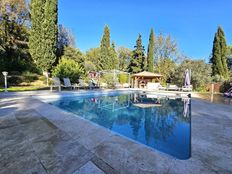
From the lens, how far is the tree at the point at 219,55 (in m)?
20.0

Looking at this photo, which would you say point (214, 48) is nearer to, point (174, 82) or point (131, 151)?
point (174, 82)

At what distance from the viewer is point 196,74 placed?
1711 centimetres

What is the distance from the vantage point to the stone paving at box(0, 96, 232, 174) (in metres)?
1.97

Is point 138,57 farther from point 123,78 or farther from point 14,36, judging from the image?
point 14,36

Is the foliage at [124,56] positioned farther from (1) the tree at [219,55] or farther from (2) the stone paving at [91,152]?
(2) the stone paving at [91,152]

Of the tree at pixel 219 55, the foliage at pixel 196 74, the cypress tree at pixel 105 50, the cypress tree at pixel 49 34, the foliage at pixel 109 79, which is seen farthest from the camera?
the cypress tree at pixel 105 50

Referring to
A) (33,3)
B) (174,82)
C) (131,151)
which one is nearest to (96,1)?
(33,3)

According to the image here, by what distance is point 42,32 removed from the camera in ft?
50.9

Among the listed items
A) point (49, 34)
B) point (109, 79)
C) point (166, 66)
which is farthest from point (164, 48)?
point (49, 34)

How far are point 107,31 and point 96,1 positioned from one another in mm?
9306

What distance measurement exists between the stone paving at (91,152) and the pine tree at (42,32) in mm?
13811

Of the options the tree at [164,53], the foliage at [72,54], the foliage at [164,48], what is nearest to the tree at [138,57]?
the tree at [164,53]

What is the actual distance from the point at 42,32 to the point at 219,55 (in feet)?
70.8

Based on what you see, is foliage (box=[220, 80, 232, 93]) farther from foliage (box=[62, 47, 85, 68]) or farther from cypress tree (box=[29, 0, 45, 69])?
cypress tree (box=[29, 0, 45, 69])
